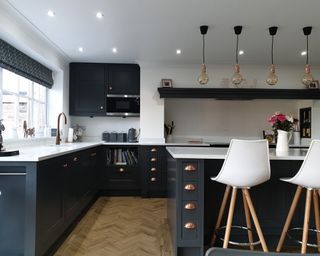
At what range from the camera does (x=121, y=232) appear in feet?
9.78

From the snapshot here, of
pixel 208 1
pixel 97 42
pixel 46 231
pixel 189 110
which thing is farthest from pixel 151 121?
pixel 46 231

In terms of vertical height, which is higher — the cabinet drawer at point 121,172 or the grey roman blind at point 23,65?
the grey roman blind at point 23,65

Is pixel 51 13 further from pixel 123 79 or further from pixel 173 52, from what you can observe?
pixel 123 79

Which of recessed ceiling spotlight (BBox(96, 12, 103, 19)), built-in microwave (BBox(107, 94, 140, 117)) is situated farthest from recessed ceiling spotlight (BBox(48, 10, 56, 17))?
A: built-in microwave (BBox(107, 94, 140, 117))

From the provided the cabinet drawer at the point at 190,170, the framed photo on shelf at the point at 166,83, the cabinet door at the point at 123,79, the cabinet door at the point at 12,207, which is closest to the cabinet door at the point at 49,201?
the cabinet door at the point at 12,207

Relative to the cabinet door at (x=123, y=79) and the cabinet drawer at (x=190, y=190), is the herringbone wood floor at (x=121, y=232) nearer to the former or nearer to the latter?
the cabinet drawer at (x=190, y=190)

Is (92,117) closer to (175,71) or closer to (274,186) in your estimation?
(175,71)

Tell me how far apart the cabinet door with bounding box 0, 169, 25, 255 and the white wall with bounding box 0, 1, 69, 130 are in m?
1.60

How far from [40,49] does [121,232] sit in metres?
2.59

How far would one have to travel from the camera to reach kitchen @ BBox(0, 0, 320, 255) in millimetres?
2826

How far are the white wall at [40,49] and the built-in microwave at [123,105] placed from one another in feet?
2.58

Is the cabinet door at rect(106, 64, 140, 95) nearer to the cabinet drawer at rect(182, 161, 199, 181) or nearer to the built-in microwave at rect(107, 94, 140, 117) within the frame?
the built-in microwave at rect(107, 94, 140, 117)

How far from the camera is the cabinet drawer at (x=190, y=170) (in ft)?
7.41

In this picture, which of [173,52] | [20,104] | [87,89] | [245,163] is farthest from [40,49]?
[245,163]
